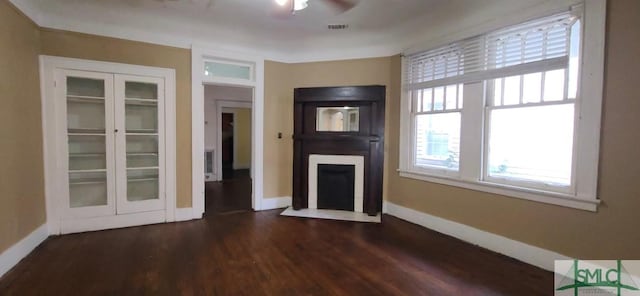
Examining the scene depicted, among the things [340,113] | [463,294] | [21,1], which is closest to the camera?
[463,294]

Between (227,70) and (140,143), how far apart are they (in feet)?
4.84

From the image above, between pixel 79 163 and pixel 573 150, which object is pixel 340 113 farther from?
pixel 79 163

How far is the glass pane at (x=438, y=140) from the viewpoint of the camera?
3355 mm

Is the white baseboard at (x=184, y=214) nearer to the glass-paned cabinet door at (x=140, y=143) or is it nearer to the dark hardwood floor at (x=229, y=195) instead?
the glass-paned cabinet door at (x=140, y=143)

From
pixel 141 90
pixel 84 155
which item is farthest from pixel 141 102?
pixel 84 155

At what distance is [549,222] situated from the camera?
2.51 metres

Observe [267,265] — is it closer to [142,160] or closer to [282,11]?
[282,11]

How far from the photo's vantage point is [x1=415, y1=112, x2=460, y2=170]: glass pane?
336 cm

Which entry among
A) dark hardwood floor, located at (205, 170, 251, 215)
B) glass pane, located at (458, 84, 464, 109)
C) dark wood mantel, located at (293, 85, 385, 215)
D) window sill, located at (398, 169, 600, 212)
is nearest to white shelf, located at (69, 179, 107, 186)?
dark hardwood floor, located at (205, 170, 251, 215)

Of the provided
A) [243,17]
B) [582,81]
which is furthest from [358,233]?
[243,17]

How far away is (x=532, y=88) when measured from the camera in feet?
8.63

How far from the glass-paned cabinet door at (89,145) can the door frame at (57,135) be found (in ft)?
0.27

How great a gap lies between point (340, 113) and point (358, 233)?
1.72m

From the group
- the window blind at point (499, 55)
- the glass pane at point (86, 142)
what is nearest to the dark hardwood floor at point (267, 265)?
the glass pane at point (86, 142)
